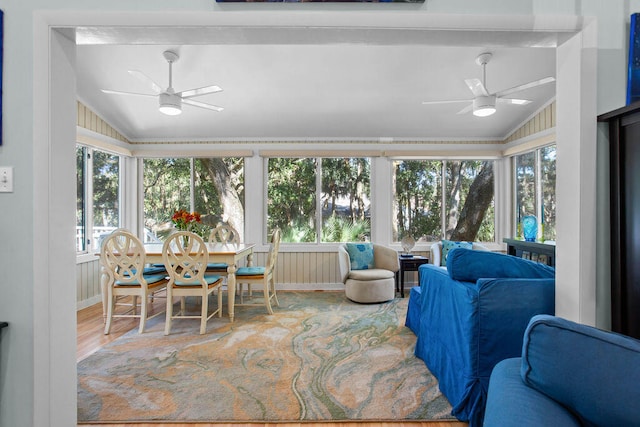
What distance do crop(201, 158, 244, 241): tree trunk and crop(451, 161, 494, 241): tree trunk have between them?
137 inches

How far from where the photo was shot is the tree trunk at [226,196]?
532 centimetres

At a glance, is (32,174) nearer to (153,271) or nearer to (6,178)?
(6,178)

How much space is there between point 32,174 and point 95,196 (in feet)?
11.9

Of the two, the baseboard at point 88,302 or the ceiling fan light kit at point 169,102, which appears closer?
the ceiling fan light kit at point 169,102

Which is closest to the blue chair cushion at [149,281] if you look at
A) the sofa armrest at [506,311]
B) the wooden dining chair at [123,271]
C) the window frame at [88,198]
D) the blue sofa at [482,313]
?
the wooden dining chair at [123,271]

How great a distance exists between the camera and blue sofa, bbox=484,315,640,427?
30.4 inches

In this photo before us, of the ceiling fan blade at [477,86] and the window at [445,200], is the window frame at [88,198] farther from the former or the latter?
the ceiling fan blade at [477,86]

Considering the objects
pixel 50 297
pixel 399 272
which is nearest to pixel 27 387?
pixel 50 297

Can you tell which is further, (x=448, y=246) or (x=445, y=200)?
(x=445, y=200)

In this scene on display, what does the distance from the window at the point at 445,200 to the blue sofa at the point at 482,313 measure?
342 cm

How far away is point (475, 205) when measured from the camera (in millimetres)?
5461

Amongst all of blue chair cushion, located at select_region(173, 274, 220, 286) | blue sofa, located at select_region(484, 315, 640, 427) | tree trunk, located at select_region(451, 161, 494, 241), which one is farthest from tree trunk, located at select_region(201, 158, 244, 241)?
blue sofa, located at select_region(484, 315, 640, 427)

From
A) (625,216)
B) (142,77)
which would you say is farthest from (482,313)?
(142,77)

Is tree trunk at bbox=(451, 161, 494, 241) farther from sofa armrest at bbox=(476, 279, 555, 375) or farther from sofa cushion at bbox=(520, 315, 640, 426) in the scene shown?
sofa cushion at bbox=(520, 315, 640, 426)
